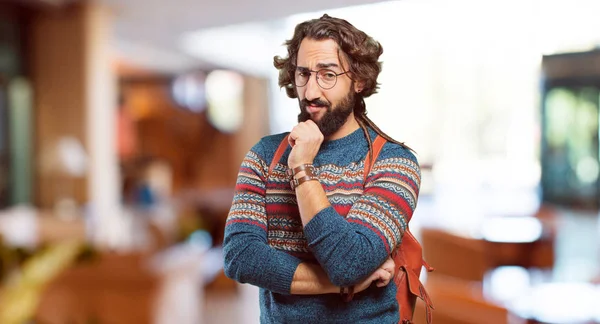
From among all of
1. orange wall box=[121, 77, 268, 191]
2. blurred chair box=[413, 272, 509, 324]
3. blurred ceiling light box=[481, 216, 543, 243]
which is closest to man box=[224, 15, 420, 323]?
blurred chair box=[413, 272, 509, 324]

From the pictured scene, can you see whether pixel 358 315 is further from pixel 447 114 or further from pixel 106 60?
pixel 106 60

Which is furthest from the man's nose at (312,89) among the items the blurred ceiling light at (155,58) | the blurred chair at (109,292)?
the blurred ceiling light at (155,58)

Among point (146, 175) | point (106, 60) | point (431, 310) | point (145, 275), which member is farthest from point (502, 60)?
point (146, 175)

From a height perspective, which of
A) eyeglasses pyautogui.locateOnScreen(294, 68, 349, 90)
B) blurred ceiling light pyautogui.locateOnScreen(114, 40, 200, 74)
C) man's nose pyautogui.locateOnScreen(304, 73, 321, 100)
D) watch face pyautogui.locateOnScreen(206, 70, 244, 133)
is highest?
blurred ceiling light pyautogui.locateOnScreen(114, 40, 200, 74)

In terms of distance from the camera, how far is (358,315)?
1.59ft

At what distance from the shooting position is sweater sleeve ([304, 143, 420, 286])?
1.51 feet

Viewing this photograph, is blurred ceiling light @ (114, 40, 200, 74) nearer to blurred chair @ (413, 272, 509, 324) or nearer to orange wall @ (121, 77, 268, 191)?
orange wall @ (121, 77, 268, 191)

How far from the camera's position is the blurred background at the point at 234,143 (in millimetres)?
500

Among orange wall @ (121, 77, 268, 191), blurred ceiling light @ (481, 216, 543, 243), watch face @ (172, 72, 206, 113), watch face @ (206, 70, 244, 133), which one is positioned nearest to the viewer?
blurred ceiling light @ (481, 216, 543, 243)

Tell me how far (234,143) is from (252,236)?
14.5 metres

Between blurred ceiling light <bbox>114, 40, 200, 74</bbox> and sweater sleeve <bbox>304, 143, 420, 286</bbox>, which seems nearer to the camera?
sweater sleeve <bbox>304, 143, 420, 286</bbox>

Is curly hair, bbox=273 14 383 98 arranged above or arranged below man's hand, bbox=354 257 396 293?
above

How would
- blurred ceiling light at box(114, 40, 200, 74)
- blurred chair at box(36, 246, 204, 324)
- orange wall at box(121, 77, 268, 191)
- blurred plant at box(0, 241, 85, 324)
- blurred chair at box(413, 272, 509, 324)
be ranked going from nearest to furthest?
blurred chair at box(413, 272, 509, 324)
blurred chair at box(36, 246, 204, 324)
blurred plant at box(0, 241, 85, 324)
blurred ceiling light at box(114, 40, 200, 74)
orange wall at box(121, 77, 268, 191)

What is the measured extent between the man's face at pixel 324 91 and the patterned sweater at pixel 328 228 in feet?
0.10
